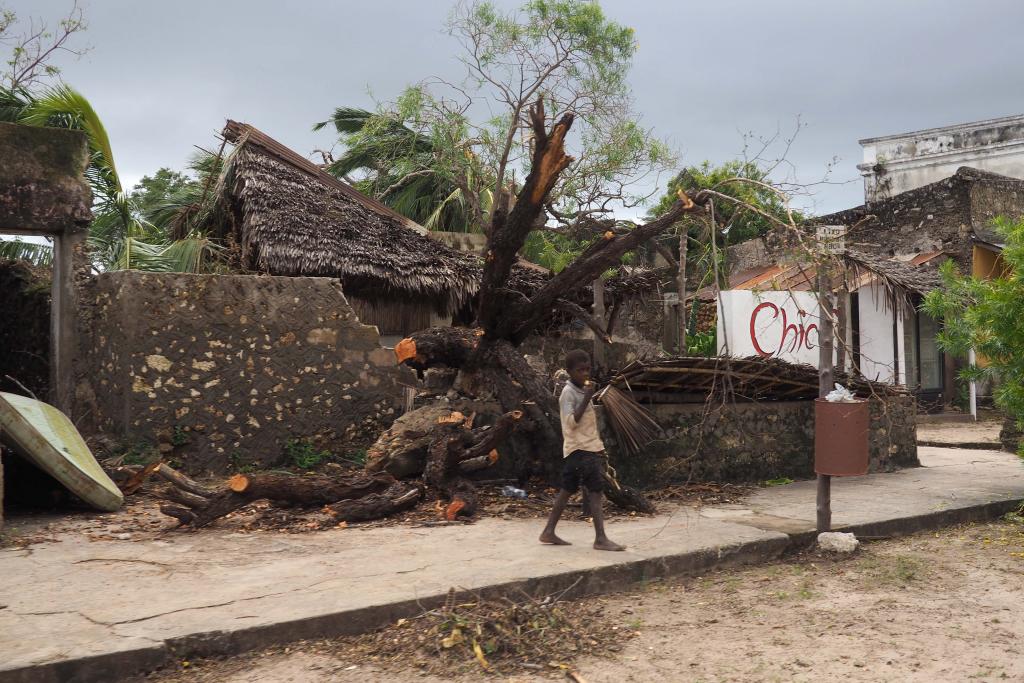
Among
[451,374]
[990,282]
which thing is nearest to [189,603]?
[451,374]

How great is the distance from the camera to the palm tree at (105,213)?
1117 cm

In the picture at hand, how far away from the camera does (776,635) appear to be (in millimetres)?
4484

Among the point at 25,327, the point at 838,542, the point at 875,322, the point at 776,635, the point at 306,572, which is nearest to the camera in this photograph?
the point at 776,635

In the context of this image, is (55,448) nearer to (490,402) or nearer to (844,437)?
(490,402)

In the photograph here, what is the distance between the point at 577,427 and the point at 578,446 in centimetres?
13

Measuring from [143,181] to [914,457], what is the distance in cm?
2751

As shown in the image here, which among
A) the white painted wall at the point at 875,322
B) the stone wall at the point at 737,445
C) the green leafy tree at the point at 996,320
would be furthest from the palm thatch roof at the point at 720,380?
the white painted wall at the point at 875,322

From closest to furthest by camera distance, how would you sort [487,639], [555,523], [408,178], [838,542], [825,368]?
[487,639], [555,523], [838,542], [825,368], [408,178]

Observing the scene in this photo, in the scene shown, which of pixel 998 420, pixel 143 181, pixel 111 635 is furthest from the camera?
pixel 143 181

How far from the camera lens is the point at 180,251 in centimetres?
1159

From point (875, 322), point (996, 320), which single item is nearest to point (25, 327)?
point (996, 320)

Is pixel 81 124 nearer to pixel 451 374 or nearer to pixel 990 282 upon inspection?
pixel 451 374

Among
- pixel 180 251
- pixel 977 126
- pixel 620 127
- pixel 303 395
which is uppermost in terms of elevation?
pixel 977 126

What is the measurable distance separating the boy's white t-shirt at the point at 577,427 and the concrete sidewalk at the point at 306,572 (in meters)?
0.67
